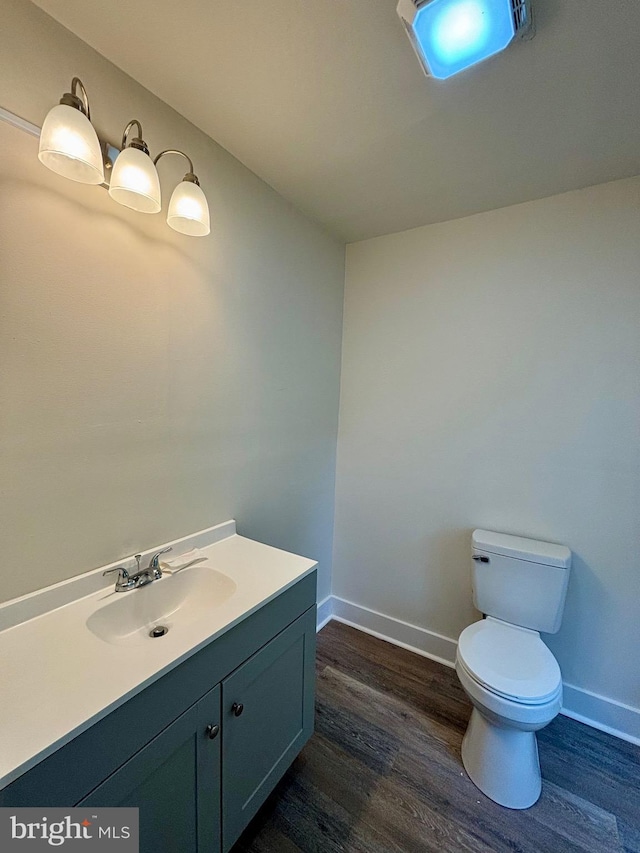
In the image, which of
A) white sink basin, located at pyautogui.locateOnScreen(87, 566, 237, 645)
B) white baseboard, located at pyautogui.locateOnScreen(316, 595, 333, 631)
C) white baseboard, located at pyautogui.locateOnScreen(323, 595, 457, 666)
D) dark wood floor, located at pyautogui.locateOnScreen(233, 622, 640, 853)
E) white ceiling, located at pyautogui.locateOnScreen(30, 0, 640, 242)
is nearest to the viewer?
white ceiling, located at pyautogui.locateOnScreen(30, 0, 640, 242)

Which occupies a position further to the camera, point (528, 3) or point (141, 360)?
point (141, 360)

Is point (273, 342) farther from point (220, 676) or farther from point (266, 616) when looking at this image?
point (220, 676)

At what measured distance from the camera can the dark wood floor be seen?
3.90ft

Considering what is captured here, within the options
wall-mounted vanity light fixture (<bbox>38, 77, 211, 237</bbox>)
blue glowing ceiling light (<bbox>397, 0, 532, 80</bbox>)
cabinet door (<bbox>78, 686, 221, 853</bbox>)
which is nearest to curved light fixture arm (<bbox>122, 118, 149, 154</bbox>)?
wall-mounted vanity light fixture (<bbox>38, 77, 211, 237</bbox>)

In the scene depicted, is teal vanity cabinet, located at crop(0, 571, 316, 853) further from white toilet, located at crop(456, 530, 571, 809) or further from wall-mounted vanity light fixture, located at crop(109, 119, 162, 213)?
wall-mounted vanity light fixture, located at crop(109, 119, 162, 213)

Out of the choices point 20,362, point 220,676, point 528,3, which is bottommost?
point 220,676

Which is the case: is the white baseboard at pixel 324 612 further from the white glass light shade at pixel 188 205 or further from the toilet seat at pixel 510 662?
the white glass light shade at pixel 188 205

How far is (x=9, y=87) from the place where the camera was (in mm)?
872

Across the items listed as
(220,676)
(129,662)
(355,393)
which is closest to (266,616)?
(220,676)

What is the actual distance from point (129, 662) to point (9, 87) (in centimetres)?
141

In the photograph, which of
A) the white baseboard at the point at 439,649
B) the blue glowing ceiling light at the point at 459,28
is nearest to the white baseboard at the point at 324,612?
the white baseboard at the point at 439,649

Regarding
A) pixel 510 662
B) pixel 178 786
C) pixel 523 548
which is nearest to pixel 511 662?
pixel 510 662

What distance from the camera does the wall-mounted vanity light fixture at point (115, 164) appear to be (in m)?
0.84

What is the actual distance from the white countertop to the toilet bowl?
2.68 ft
